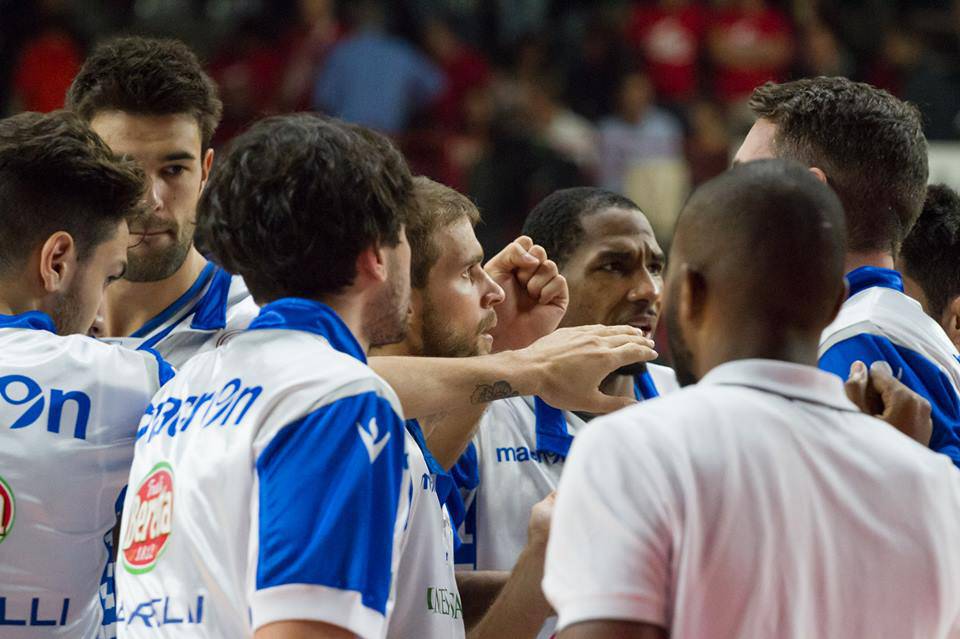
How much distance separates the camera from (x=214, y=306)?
4293 millimetres

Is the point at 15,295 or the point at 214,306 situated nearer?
the point at 15,295

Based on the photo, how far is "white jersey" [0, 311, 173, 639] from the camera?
2980 mm

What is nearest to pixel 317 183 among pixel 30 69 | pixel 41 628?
pixel 41 628

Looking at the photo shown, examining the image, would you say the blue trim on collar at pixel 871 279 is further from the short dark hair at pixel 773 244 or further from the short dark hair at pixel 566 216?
the short dark hair at pixel 566 216

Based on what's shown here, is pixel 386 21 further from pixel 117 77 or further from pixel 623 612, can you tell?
pixel 623 612

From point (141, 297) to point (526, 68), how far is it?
26.8 feet

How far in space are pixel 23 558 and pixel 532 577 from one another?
4.10 feet

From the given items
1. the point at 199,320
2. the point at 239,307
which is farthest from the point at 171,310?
the point at 239,307

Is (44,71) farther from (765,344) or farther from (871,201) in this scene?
(765,344)

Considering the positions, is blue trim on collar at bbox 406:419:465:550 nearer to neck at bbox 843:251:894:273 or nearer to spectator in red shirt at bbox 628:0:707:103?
neck at bbox 843:251:894:273

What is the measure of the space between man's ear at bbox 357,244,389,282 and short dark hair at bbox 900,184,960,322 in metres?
2.30

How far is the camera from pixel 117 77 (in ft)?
14.5

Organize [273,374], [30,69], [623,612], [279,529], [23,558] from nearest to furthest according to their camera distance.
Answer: [623,612]
[279,529]
[273,374]
[23,558]
[30,69]

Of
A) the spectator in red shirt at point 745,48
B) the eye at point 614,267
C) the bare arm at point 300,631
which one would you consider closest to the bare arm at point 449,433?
the eye at point 614,267
